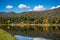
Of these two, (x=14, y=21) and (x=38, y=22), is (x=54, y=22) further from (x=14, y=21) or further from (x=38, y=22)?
(x=14, y=21)

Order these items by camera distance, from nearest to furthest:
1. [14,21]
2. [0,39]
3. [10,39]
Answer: [0,39]
[10,39]
[14,21]

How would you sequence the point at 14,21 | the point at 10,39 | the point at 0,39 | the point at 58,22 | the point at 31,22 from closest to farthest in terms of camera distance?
the point at 0,39
the point at 10,39
the point at 58,22
the point at 31,22
the point at 14,21

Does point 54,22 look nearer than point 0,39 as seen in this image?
No

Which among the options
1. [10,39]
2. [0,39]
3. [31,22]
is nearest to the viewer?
[0,39]

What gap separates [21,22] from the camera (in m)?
151

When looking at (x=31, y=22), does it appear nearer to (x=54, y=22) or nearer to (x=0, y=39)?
(x=54, y=22)

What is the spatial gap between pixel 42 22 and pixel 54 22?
47.8 ft

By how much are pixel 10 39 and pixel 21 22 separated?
417 ft

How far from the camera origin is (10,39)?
24.5m

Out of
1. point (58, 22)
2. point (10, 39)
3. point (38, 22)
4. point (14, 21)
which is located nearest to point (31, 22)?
point (38, 22)

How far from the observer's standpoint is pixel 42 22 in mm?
132375

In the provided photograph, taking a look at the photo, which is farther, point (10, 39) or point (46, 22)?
point (46, 22)

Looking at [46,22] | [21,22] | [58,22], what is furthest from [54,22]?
[21,22]

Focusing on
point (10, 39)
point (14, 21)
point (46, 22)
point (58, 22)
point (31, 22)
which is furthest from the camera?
point (14, 21)
